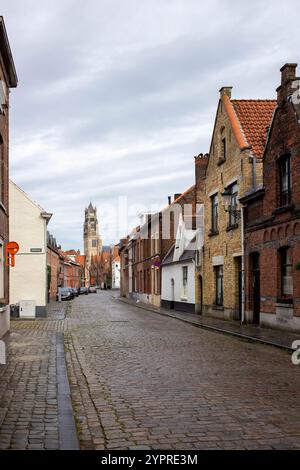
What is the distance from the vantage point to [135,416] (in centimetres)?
708

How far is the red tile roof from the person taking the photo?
74.8ft

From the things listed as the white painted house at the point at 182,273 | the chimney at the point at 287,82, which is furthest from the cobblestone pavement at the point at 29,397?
the white painted house at the point at 182,273

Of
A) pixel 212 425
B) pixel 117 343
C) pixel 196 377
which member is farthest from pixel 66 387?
pixel 117 343

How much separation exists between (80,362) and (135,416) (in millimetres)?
5059

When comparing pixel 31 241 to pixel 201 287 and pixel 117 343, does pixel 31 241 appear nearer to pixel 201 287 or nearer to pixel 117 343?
pixel 201 287

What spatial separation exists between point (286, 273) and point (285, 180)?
3.03 metres

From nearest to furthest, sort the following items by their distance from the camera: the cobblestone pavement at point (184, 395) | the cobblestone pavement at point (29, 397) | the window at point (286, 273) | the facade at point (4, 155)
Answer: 1. the cobblestone pavement at point (29, 397)
2. the cobblestone pavement at point (184, 395)
3. the facade at point (4, 155)
4. the window at point (286, 273)

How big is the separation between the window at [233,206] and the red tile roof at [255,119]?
6.26ft

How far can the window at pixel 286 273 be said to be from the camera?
17812 mm

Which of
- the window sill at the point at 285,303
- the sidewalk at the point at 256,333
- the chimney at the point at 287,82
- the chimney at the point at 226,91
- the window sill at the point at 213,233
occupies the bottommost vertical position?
the sidewalk at the point at 256,333

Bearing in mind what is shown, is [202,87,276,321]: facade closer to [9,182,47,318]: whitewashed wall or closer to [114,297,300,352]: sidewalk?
[114,297,300,352]: sidewalk

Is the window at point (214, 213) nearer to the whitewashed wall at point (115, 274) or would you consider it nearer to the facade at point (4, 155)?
the facade at point (4, 155)

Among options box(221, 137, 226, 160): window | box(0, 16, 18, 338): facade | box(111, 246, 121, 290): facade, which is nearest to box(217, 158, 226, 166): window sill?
box(221, 137, 226, 160): window

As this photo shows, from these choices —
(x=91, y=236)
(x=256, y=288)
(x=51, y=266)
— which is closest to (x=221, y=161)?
(x=256, y=288)
